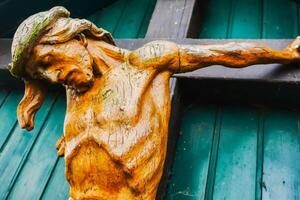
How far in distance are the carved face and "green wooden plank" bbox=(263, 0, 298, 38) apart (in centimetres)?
77

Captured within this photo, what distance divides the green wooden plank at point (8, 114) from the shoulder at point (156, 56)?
0.68 metres

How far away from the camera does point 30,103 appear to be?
0.97m

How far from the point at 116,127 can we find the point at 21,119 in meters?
0.22

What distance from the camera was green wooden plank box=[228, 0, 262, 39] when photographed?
1490 mm

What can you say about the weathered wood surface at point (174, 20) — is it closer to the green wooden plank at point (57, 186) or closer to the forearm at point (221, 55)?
the forearm at point (221, 55)

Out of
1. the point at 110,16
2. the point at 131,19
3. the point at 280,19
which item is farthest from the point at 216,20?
the point at 110,16

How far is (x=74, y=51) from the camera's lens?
0.91 metres

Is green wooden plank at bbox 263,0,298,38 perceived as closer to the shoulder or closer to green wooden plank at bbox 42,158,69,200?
the shoulder

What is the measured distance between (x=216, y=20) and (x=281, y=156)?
0.64 m

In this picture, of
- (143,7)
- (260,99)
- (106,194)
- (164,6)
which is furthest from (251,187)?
(143,7)

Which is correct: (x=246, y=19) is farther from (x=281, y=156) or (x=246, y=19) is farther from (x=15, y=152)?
(x=15, y=152)

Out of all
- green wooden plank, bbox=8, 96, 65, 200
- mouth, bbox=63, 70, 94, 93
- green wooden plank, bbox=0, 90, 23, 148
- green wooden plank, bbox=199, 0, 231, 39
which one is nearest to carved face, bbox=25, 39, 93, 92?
mouth, bbox=63, 70, 94, 93

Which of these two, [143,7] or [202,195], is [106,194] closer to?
[202,195]

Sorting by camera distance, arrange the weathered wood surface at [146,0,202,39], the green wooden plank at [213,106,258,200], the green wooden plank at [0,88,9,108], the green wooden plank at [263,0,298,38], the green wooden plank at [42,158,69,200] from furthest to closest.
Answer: the green wooden plank at [0,88,9,108] → the green wooden plank at [263,0,298,38] → the weathered wood surface at [146,0,202,39] → the green wooden plank at [42,158,69,200] → the green wooden plank at [213,106,258,200]
